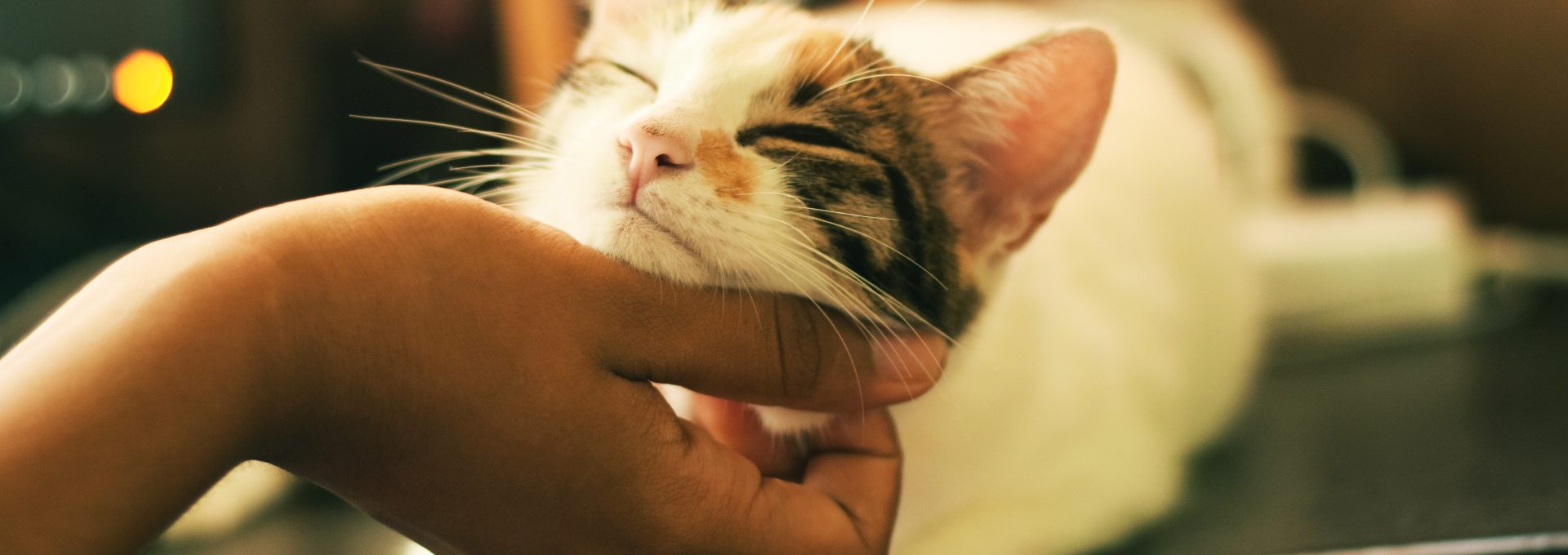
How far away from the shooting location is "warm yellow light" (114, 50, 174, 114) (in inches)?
32.9

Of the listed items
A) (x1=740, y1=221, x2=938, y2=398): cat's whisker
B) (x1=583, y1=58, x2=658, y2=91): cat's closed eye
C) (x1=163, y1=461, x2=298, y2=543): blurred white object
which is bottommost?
(x1=163, y1=461, x2=298, y2=543): blurred white object

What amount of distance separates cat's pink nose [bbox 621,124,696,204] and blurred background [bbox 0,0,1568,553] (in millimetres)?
241

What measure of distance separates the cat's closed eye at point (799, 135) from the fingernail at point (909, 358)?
0.49ft

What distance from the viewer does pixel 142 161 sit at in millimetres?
893

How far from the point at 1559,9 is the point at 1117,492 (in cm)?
126

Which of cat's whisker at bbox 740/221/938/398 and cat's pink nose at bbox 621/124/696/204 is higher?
cat's pink nose at bbox 621/124/696/204

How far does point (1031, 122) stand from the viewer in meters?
0.79

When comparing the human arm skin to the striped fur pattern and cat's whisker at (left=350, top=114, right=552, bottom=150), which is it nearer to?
the striped fur pattern

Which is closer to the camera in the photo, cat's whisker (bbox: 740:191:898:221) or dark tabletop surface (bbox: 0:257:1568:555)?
cat's whisker (bbox: 740:191:898:221)

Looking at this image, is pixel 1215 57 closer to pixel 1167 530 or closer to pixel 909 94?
pixel 1167 530

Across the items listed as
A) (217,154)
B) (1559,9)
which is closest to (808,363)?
(217,154)

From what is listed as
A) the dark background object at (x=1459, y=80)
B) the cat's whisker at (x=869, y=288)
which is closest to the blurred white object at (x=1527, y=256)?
the dark background object at (x=1459, y=80)

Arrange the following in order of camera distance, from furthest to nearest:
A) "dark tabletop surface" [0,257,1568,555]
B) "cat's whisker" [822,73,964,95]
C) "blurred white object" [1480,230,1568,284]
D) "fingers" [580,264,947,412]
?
"blurred white object" [1480,230,1568,284] < "dark tabletop surface" [0,257,1568,555] < "cat's whisker" [822,73,964,95] < "fingers" [580,264,947,412]

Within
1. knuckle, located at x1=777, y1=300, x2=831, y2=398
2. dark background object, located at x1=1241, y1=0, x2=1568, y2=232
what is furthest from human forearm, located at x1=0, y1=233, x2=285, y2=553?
dark background object, located at x1=1241, y1=0, x2=1568, y2=232
